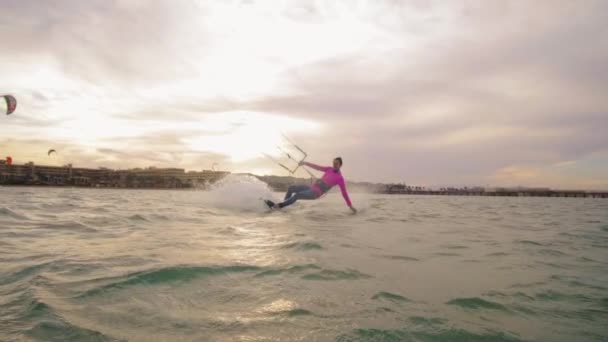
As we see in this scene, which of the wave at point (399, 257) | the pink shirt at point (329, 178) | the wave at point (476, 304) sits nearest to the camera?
the wave at point (476, 304)

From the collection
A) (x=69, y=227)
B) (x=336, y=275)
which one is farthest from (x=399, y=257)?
(x=69, y=227)

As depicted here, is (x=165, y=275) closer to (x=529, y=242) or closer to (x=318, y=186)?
(x=529, y=242)

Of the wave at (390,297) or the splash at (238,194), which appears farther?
the splash at (238,194)

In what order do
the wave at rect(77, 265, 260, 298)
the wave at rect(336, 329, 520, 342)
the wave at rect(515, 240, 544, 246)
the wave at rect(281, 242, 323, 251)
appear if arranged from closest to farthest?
the wave at rect(336, 329, 520, 342), the wave at rect(77, 265, 260, 298), the wave at rect(281, 242, 323, 251), the wave at rect(515, 240, 544, 246)

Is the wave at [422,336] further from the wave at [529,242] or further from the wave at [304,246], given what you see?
the wave at [529,242]

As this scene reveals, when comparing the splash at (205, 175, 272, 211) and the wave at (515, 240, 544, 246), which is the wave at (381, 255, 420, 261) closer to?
the wave at (515, 240, 544, 246)

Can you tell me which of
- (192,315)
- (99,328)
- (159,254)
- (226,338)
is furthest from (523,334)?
(159,254)

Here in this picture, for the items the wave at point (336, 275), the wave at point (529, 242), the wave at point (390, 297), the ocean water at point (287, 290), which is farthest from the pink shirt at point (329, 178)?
the wave at point (390, 297)

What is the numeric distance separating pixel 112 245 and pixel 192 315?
4.62 m

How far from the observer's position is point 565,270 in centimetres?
650

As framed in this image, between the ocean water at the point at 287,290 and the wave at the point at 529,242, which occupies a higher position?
the wave at the point at 529,242

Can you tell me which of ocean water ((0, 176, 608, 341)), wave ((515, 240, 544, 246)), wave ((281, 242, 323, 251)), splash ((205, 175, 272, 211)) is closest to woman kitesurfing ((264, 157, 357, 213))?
splash ((205, 175, 272, 211))

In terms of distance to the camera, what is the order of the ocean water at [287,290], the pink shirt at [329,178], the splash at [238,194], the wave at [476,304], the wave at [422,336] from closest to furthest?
the wave at [422,336]
the ocean water at [287,290]
the wave at [476,304]
the pink shirt at [329,178]
the splash at [238,194]

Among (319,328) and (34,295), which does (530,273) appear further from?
(34,295)
